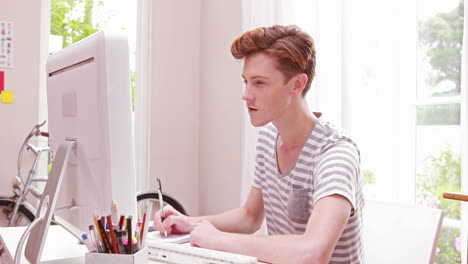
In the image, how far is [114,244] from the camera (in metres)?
0.90

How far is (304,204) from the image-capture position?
4.59ft

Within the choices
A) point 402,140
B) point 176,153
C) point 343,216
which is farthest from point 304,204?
point 176,153

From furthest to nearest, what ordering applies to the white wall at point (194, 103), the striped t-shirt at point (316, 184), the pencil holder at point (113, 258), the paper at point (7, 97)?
the white wall at point (194, 103) → the paper at point (7, 97) → the striped t-shirt at point (316, 184) → the pencil holder at point (113, 258)

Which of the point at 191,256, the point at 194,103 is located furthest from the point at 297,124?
the point at 194,103

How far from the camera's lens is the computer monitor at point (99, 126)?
0.97 meters

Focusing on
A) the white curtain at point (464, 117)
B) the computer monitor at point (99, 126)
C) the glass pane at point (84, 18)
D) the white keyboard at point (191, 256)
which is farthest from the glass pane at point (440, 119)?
the glass pane at point (84, 18)

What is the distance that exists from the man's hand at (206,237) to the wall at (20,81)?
8.17ft

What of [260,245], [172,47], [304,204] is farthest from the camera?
[172,47]

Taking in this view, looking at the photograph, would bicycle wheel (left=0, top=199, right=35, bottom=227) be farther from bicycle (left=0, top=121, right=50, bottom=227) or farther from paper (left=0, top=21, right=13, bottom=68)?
paper (left=0, top=21, right=13, bottom=68)

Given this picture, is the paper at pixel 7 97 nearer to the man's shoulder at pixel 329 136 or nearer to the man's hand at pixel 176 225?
the man's hand at pixel 176 225

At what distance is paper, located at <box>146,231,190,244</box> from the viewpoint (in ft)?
4.45

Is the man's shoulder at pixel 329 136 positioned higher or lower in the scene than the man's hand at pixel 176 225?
higher

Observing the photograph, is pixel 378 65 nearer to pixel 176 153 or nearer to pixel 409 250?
pixel 409 250

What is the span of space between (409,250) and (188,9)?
314cm
